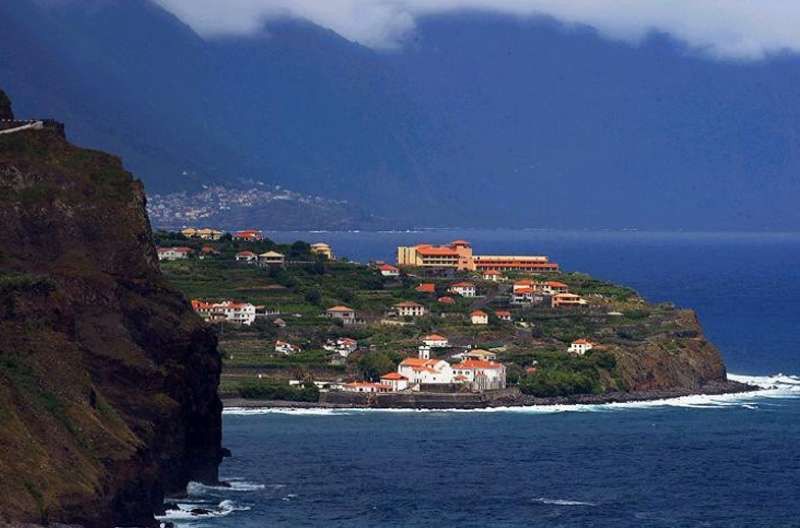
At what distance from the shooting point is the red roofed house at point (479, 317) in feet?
457

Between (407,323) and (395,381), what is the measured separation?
61.0 ft

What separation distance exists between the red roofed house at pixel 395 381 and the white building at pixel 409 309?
2123 cm

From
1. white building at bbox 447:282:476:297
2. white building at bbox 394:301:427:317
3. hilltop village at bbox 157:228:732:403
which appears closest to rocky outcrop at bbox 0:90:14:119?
hilltop village at bbox 157:228:732:403

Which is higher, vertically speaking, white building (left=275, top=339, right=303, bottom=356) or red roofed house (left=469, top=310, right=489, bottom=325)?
red roofed house (left=469, top=310, right=489, bottom=325)

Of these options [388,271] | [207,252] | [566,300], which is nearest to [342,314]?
[566,300]

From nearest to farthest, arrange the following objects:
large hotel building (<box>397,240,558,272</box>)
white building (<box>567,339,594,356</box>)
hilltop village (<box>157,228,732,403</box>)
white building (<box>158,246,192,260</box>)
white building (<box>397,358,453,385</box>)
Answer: white building (<box>397,358,453,385</box>) → hilltop village (<box>157,228,732,403</box>) → white building (<box>567,339,594,356</box>) → white building (<box>158,246,192,260</box>) → large hotel building (<box>397,240,558,272</box>)

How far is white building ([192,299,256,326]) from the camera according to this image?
131750mm

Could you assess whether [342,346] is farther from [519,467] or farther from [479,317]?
[519,467]

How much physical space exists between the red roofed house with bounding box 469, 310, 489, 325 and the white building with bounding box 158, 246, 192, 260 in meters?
21.3

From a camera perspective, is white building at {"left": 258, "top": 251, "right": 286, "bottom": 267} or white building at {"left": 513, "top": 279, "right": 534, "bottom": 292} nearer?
white building at {"left": 513, "top": 279, "right": 534, "bottom": 292}

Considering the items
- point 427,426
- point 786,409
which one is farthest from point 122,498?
point 786,409

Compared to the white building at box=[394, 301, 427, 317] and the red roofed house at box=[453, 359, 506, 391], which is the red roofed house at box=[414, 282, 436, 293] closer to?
the white building at box=[394, 301, 427, 317]

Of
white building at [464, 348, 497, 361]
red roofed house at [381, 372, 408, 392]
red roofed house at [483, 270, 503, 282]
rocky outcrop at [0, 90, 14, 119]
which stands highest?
rocky outcrop at [0, 90, 14, 119]

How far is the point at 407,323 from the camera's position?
137625mm
